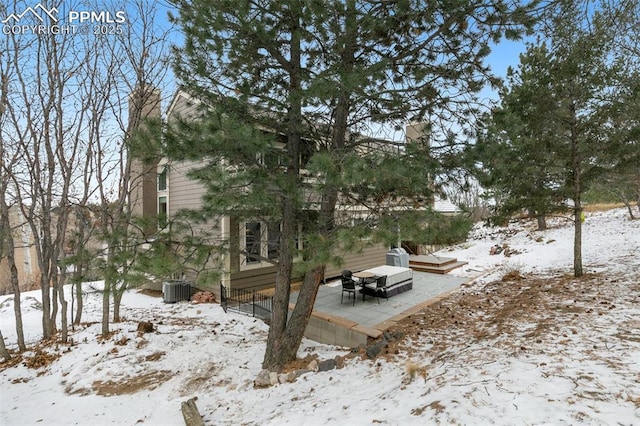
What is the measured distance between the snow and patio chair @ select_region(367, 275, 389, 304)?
7.74 feet

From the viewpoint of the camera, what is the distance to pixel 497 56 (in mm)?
5016

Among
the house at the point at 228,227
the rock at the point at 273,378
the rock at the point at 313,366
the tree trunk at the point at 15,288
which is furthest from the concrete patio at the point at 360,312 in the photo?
the tree trunk at the point at 15,288

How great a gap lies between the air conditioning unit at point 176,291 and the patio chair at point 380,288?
5964mm

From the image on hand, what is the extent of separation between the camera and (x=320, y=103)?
449cm

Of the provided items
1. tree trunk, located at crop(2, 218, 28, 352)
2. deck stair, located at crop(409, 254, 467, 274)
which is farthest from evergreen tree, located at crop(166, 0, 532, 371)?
deck stair, located at crop(409, 254, 467, 274)

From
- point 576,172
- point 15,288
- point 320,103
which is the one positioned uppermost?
point 320,103

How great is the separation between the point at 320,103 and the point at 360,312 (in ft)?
16.9

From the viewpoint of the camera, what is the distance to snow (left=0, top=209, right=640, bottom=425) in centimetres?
286

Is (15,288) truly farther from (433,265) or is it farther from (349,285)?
(433,265)

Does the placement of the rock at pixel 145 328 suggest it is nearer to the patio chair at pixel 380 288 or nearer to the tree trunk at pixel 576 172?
the patio chair at pixel 380 288

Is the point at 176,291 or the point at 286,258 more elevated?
the point at 286,258

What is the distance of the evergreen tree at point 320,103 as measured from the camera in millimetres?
3830

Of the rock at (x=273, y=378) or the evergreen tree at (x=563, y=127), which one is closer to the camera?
the rock at (x=273, y=378)

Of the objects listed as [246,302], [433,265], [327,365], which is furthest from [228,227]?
[433,265]
